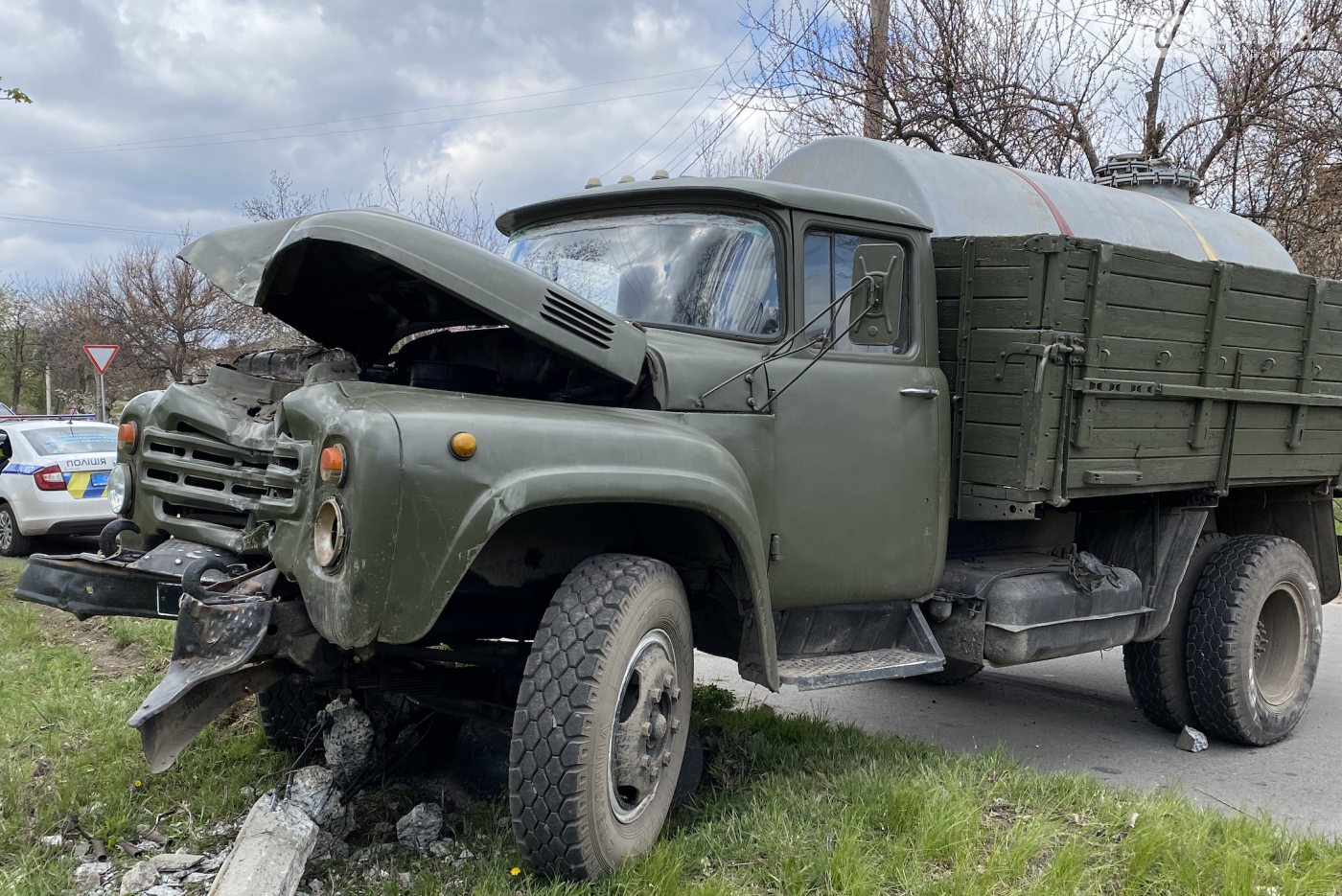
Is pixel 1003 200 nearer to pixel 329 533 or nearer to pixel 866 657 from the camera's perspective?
pixel 866 657

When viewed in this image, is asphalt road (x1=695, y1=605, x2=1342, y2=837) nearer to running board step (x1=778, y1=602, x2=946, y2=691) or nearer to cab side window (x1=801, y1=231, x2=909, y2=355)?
running board step (x1=778, y1=602, x2=946, y2=691)

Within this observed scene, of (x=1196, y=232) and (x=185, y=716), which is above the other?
(x=1196, y=232)

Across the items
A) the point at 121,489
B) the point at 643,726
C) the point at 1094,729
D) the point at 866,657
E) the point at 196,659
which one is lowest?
the point at 1094,729

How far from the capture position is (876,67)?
12.3m

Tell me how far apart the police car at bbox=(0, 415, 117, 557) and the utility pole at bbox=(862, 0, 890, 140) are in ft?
28.8

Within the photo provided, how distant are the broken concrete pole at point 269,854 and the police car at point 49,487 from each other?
8.83 m

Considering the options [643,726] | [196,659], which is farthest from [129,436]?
[643,726]

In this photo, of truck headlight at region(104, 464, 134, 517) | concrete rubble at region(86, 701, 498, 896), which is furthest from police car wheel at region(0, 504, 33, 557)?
concrete rubble at region(86, 701, 498, 896)

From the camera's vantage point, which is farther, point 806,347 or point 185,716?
point 806,347

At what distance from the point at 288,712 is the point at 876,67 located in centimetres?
1038

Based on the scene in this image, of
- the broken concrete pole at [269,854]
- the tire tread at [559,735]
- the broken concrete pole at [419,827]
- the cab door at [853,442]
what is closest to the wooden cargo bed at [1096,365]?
the cab door at [853,442]

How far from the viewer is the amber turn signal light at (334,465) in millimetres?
2754

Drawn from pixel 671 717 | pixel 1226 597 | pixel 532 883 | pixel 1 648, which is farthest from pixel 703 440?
pixel 1 648

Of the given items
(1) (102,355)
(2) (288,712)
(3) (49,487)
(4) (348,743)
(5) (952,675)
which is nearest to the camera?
(4) (348,743)
